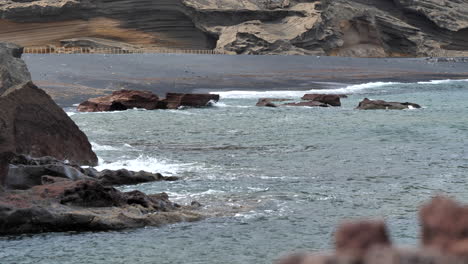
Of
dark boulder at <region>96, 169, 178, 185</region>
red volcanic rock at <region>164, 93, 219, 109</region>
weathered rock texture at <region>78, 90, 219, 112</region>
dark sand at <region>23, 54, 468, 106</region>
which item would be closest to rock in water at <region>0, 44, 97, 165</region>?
dark boulder at <region>96, 169, 178, 185</region>

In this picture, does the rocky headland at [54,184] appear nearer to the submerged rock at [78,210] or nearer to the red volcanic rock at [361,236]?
the submerged rock at [78,210]

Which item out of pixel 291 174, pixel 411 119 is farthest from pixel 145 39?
pixel 291 174

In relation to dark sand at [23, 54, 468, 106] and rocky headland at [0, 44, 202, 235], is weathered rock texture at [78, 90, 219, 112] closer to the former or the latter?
dark sand at [23, 54, 468, 106]

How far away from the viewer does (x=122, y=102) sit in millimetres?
34781

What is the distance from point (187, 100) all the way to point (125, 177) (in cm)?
2163

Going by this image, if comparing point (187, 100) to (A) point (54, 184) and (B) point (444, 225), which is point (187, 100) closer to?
(A) point (54, 184)

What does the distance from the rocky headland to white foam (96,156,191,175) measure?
0.92 m

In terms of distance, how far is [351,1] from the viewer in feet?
283

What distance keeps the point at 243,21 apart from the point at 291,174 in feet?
194

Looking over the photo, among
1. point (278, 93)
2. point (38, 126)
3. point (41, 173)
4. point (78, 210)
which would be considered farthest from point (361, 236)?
point (278, 93)

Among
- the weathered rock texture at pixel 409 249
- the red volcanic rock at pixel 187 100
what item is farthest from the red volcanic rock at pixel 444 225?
the red volcanic rock at pixel 187 100

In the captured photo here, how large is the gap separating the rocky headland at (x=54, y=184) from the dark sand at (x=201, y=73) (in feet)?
67.7

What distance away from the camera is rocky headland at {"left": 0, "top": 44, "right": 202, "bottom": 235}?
1076 centimetres

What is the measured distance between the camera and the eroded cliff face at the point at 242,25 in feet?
223
